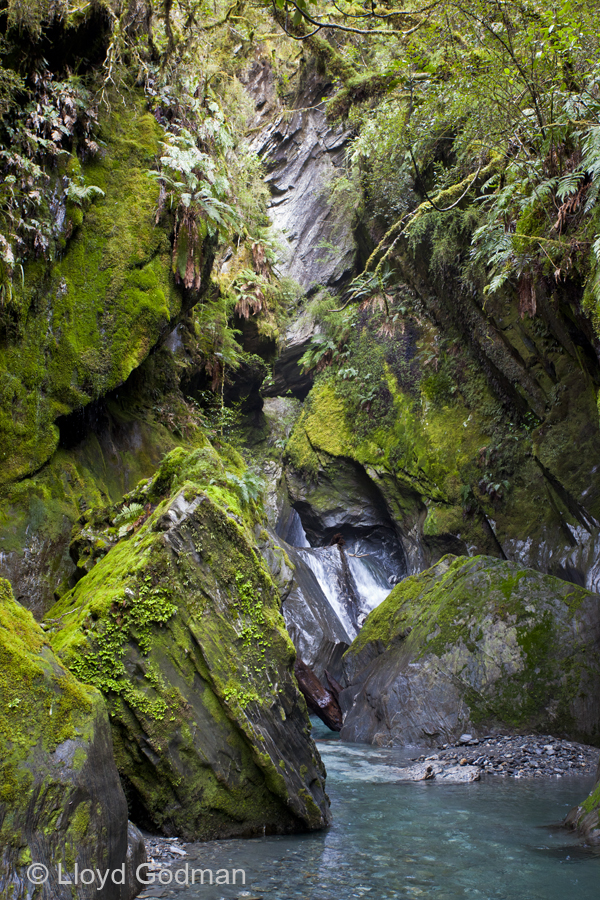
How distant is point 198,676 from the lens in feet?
15.6

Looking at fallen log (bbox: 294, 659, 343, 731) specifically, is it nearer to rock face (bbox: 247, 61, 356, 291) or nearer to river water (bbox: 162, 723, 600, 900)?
river water (bbox: 162, 723, 600, 900)

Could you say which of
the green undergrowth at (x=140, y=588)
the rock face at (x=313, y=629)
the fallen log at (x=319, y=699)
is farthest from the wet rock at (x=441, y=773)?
the rock face at (x=313, y=629)

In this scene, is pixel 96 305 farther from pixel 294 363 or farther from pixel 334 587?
pixel 294 363

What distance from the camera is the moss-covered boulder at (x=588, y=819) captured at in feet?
13.6

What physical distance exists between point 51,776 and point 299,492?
15187mm

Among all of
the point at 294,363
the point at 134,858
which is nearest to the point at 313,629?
the point at 134,858

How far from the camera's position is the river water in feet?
11.4

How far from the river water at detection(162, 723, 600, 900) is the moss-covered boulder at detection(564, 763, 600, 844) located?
0.12m

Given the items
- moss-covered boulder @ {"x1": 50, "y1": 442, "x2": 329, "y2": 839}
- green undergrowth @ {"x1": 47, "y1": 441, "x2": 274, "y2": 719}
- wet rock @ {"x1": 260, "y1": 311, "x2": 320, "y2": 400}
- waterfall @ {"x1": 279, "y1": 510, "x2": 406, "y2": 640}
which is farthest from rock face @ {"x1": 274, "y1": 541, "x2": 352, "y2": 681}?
wet rock @ {"x1": 260, "y1": 311, "x2": 320, "y2": 400}

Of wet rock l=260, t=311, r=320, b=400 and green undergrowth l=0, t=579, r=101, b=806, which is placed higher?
wet rock l=260, t=311, r=320, b=400

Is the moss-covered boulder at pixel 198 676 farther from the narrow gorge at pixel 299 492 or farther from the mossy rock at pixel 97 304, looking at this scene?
the mossy rock at pixel 97 304

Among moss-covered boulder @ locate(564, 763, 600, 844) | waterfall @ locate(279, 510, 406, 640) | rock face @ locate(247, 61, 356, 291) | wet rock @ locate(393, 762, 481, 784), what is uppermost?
rock face @ locate(247, 61, 356, 291)

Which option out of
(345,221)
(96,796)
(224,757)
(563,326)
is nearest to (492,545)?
(563,326)

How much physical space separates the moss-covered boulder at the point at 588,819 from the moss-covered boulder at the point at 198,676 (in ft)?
6.92
